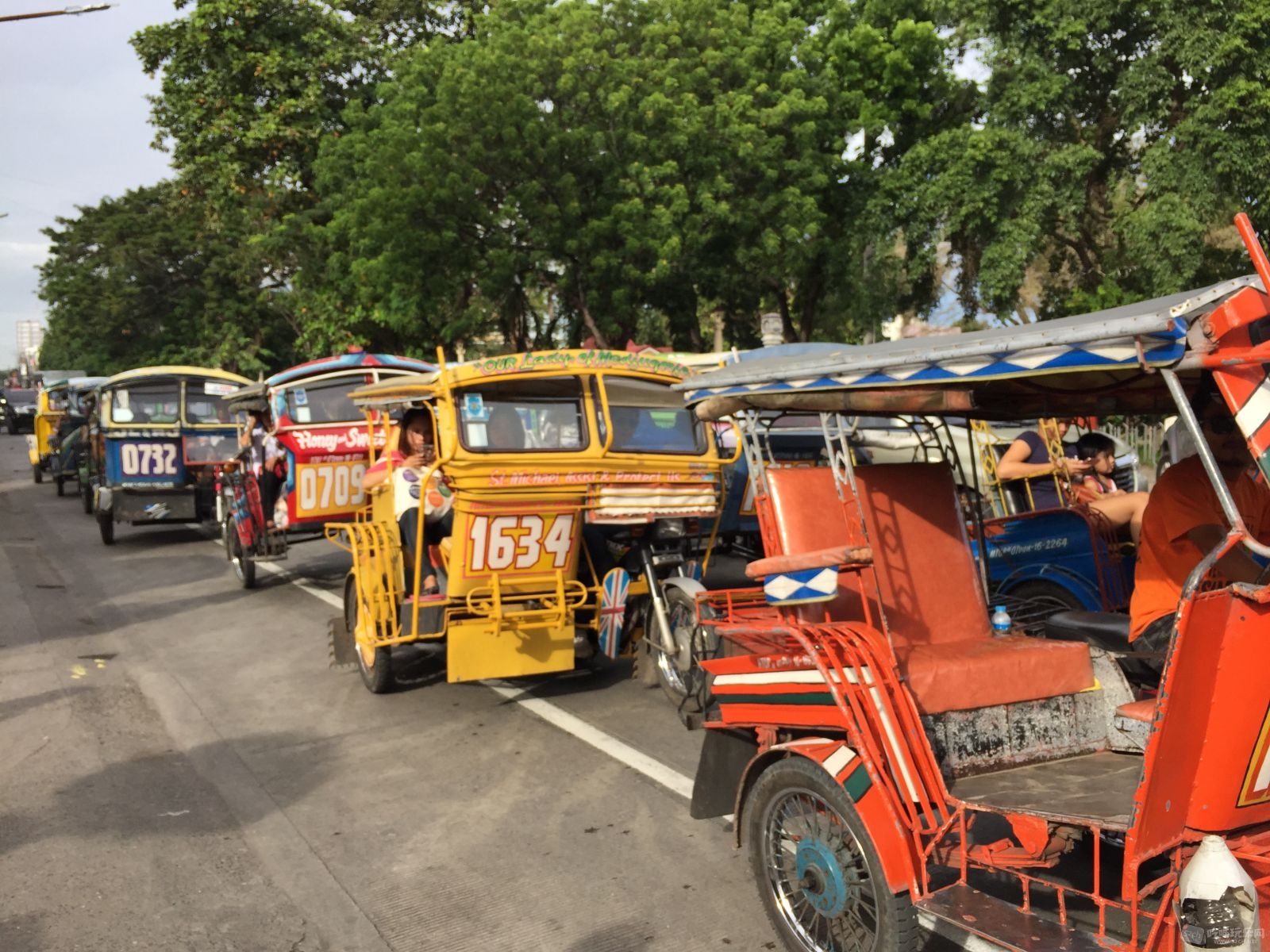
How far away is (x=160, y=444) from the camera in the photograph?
54.3 feet

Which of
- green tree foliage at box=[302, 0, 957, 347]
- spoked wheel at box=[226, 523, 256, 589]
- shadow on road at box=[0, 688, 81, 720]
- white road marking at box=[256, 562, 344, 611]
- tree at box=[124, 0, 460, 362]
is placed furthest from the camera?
tree at box=[124, 0, 460, 362]

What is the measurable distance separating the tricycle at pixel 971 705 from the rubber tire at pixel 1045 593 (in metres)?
2.37

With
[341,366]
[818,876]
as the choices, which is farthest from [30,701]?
[818,876]

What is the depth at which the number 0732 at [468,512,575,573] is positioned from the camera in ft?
23.2

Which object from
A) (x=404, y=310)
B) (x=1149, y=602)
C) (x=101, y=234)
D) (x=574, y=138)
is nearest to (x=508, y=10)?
(x=574, y=138)

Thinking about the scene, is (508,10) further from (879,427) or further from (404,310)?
(879,427)

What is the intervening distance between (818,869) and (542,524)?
3775 millimetres

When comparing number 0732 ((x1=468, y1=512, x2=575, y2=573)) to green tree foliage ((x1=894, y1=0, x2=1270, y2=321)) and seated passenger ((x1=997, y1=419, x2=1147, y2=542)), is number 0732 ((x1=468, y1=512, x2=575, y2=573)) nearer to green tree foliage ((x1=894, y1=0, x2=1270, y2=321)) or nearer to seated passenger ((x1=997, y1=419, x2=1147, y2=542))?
seated passenger ((x1=997, y1=419, x2=1147, y2=542))

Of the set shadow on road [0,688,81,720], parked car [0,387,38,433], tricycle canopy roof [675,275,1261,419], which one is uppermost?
parked car [0,387,38,433]

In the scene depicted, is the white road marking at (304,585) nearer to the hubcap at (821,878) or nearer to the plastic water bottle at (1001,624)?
the plastic water bottle at (1001,624)

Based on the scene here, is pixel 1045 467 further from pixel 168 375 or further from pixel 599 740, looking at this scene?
pixel 168 375

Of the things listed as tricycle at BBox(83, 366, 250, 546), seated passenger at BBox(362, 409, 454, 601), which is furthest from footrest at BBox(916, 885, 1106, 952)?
tricycle at BBox(83, 366, 250, 546)

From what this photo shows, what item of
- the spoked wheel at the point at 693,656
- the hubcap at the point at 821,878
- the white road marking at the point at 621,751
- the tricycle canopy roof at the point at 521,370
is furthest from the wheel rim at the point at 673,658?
the hubcap at the point at 821,878

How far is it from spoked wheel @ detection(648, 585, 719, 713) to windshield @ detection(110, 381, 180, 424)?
11.8 meters
